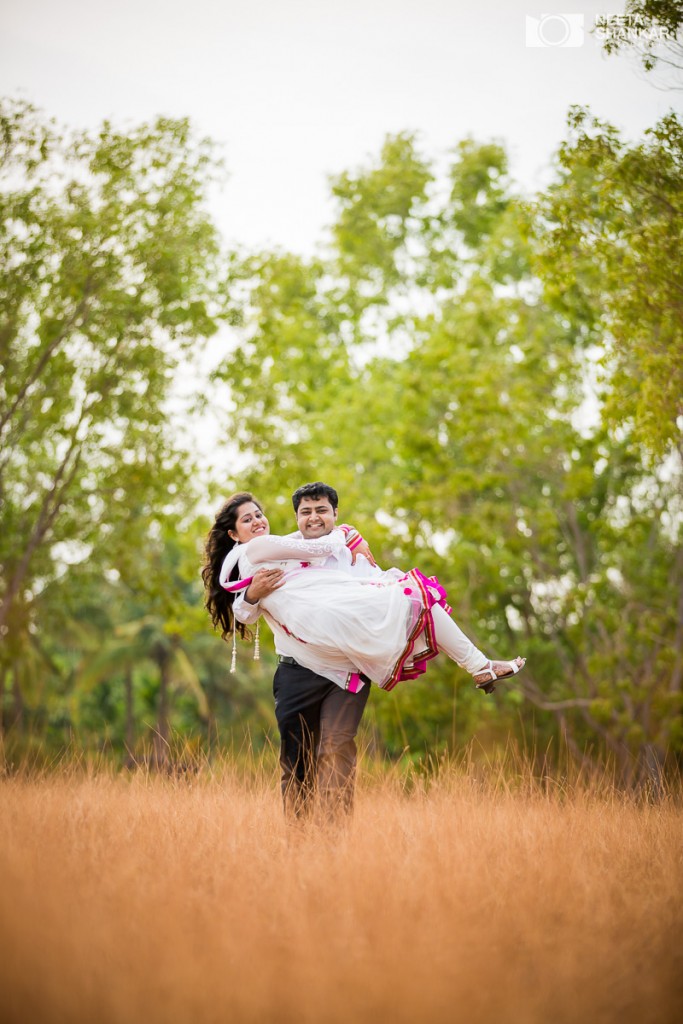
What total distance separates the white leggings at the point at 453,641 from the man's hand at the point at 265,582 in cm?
74

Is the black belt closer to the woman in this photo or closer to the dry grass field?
the woman

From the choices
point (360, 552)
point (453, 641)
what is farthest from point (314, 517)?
point (453, 641)

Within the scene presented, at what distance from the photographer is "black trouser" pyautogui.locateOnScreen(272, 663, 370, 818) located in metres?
4.28

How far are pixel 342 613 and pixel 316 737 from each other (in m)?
0.70

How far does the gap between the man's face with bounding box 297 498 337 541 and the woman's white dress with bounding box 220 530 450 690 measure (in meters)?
0.13

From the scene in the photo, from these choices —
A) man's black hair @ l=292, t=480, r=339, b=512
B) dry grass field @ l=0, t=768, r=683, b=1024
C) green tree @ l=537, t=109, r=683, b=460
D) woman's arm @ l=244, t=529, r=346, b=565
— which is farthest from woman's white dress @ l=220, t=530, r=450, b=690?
green tree @ l=537, t=109, r=683, b=460

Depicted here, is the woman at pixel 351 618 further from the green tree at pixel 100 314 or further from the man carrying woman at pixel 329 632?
the green tree at pixel 100 314

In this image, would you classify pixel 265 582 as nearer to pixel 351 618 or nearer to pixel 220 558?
pixel 351 618

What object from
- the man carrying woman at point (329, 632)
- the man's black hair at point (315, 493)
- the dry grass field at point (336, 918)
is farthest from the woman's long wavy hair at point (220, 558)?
the dry grass field at point (336, 918)

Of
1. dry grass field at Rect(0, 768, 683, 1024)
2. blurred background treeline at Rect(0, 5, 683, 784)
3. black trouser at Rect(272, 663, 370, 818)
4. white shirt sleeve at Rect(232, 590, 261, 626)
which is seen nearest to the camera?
dry grass field at Rect(0, 768, 683, 1024)

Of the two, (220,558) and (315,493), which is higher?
(315,493)

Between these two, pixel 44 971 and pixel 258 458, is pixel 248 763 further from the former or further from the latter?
pixel 258 458

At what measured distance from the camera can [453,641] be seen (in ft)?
14.6

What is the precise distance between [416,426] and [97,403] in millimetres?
5177
